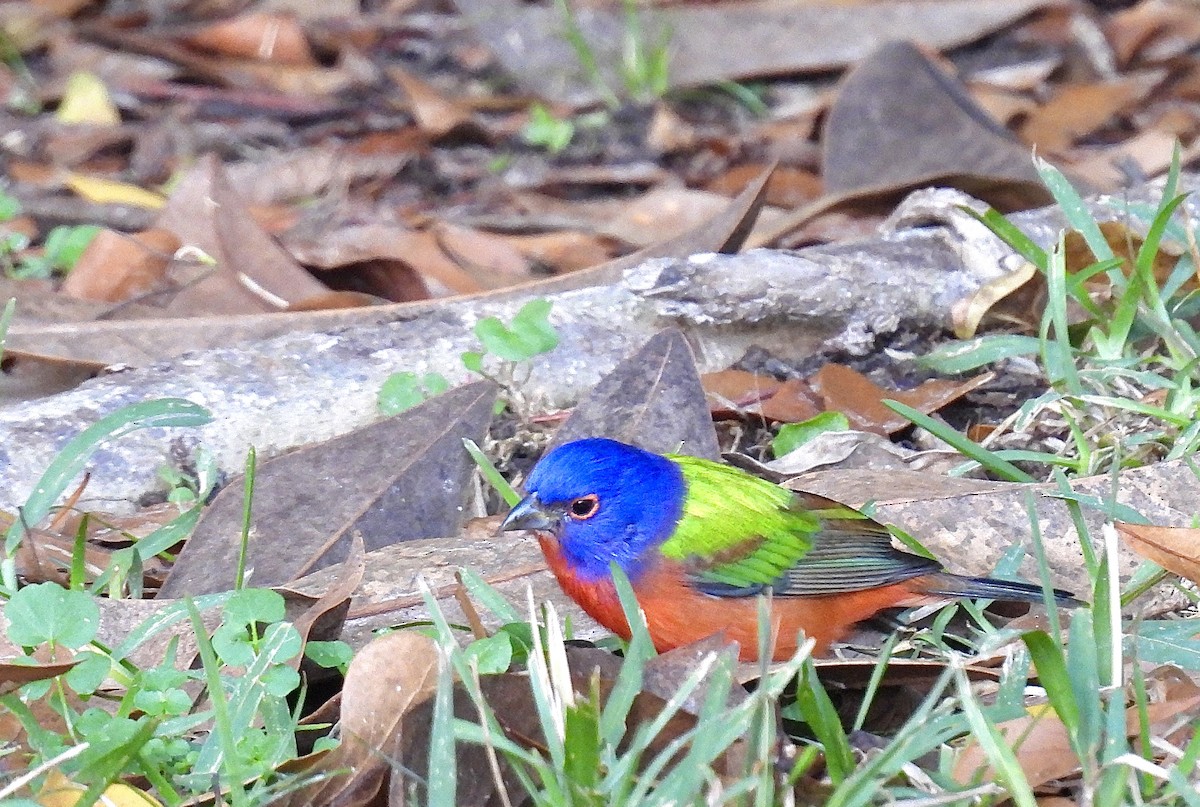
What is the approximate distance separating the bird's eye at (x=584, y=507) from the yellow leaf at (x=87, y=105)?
15.1ft

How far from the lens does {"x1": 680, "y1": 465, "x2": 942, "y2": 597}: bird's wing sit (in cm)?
312

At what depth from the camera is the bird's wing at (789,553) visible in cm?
312

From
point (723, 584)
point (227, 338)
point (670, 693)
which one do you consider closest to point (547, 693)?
point (670, 693)

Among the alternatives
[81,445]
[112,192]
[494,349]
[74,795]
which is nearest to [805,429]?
[494,349]

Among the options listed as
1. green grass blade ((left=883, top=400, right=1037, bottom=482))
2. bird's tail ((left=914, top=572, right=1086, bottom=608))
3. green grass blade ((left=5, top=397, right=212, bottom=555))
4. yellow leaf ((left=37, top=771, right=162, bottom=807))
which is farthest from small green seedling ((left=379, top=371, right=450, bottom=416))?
yellow leaf ((left=37, top=771, right=162, bottom=807))

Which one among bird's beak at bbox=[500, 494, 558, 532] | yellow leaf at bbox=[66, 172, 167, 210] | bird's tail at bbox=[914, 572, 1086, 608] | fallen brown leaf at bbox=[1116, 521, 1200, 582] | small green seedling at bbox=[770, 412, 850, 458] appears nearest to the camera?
fallen brown leaf at bbox=[1116, 521, 1200, 582]

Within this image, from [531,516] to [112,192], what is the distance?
3.61m

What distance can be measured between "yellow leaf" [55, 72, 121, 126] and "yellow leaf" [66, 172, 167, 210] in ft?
2.81

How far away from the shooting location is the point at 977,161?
17.5 feet

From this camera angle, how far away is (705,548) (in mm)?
3141

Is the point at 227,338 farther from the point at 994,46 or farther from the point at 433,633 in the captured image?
the point at 994,46

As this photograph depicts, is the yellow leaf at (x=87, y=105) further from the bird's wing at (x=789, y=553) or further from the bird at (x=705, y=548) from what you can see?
the bird's wing at (x=789, y=553)

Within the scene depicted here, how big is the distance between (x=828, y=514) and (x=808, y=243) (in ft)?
7.68

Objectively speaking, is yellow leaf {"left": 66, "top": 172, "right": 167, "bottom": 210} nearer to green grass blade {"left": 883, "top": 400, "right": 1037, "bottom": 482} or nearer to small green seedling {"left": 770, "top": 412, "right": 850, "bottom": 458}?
small green seedling {"left": 770, "top": 412, "right": 850, "bottom": 458}
